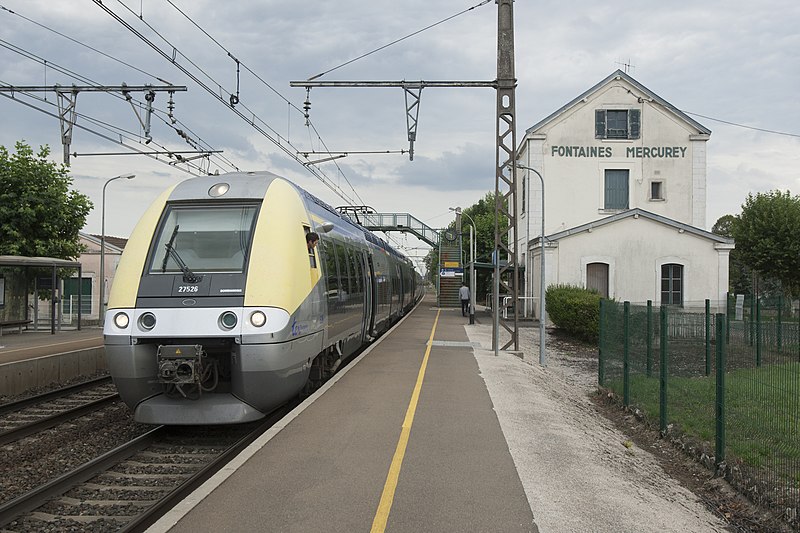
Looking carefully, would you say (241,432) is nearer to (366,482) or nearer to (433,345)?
(366,482)

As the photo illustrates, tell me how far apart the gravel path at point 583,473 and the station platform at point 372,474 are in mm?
215

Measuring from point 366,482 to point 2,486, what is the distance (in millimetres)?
3742

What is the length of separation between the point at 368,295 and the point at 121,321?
29.2 ft

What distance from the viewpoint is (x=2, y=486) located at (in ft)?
23.6

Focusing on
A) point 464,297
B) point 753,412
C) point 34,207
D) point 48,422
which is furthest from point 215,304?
point 464,297

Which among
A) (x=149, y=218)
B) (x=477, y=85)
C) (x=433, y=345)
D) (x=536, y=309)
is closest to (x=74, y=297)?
(x=536, y=309)

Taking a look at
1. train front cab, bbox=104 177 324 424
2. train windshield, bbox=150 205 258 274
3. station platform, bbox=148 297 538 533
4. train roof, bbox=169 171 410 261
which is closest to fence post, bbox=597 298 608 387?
station platform, bbox=148 297 538 533

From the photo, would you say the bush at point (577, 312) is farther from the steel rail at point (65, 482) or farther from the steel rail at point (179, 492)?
the steel rail at point (65, 482)

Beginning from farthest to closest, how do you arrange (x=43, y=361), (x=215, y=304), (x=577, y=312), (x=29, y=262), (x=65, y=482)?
(x=577, y=312)
(x=29, y=262)
(x=43, y=361)
(x=215, y=304)
(x=65, y=482)

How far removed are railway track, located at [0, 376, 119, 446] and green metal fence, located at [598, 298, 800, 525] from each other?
8592mm

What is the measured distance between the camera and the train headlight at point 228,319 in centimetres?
811

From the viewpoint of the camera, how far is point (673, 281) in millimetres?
31141

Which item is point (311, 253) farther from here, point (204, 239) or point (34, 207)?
point (34, 207)

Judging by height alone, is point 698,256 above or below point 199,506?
above
